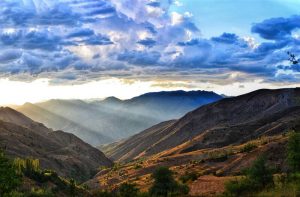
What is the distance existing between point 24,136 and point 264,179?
13459 cm

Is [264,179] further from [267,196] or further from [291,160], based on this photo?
[267,196]

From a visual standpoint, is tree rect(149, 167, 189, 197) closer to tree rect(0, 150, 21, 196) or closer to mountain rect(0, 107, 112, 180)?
tree rect(0, 150, 21, 196)

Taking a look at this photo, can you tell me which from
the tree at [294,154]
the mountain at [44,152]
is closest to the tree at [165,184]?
the tree at [294,154]

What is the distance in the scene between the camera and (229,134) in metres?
149

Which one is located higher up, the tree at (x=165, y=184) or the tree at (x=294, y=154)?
the tree at (x=294, y=154)

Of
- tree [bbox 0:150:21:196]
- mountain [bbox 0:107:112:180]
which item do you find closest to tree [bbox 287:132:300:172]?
tree [bbox 0:150:21:196]

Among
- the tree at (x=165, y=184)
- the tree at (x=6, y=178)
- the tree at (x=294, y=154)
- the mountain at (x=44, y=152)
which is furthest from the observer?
the mountain at (x=44, y=152)

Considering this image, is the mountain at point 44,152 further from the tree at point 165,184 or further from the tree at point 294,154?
the tree at point 294,154

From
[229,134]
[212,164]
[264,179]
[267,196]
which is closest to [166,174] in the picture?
[264,179]

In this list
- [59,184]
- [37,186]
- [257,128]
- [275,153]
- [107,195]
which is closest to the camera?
[107,195]

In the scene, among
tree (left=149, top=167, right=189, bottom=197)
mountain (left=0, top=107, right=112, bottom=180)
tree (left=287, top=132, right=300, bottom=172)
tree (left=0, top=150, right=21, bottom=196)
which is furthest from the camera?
mountain (left=0, top=107, right=112, bottom=180)

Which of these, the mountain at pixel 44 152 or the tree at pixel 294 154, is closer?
the tree at pixel 294 154

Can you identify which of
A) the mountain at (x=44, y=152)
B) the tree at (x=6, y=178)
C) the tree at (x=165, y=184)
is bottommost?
the mountain at (x=44, y=152)

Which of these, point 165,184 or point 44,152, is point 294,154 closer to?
point 165,184
